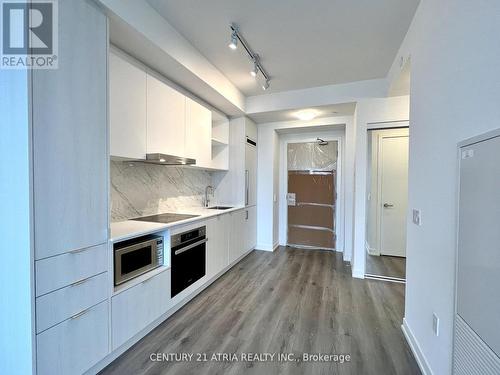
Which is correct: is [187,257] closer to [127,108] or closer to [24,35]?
[127,108]

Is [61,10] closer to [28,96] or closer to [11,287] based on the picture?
[28,96]

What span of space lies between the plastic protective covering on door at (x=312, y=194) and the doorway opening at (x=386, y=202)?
35.1 inches

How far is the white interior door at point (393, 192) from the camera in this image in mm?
3559

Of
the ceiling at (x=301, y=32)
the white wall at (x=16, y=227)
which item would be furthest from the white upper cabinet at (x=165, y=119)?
the white wall at (x=16, y=227)

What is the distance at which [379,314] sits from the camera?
7.74ft

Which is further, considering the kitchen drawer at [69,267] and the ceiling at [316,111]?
the ceiling at [316,111]

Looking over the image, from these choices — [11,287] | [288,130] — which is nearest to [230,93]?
[288,130]

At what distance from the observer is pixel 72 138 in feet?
4.54

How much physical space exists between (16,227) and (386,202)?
14.3 ft

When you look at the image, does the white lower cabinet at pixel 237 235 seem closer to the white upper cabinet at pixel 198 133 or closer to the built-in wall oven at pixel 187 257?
the built-in wall oven at pixel 187 257

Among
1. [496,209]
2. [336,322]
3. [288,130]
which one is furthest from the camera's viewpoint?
[288,130]

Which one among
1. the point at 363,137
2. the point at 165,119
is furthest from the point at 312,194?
the point at 165,119

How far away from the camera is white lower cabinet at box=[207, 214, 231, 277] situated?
9.45 ft

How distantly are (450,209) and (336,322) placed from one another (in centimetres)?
153
